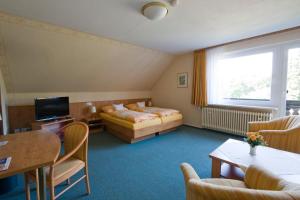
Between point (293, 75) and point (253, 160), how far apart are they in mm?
2560

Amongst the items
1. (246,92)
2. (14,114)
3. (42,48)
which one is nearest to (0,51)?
(42,48)

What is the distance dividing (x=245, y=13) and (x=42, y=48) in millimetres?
3718

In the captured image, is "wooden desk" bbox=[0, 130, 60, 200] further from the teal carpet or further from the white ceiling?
the white ceiling

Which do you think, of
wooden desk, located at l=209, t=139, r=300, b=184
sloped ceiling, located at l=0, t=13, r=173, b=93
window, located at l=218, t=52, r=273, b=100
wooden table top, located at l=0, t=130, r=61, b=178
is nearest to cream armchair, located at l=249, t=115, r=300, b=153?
wooden desk, located at l=209, t=139, r=300, b=184

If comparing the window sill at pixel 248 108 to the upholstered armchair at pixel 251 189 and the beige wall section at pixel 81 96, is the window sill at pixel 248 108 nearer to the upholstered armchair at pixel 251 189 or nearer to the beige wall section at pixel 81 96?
the upholstered armchair at pixel 251 189

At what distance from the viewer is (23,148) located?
135 centimetres

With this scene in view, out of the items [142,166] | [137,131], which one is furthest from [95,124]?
[142,166]

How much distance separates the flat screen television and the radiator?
3.90 m

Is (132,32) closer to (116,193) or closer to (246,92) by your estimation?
(116,193)

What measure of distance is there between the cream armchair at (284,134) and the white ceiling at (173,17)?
1.73 metres

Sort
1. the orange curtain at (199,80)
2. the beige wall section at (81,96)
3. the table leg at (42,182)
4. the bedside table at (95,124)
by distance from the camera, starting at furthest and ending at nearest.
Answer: the bedside table at (95,124) → the orange curtain at (199,80) → the beige wall section at (81,96) → the table leg at (42,182)

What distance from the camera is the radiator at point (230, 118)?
338cm

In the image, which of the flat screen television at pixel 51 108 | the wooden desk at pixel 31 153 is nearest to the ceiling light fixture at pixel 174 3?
the wooden desk at pixel 31 153

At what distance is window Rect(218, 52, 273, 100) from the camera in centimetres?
338
